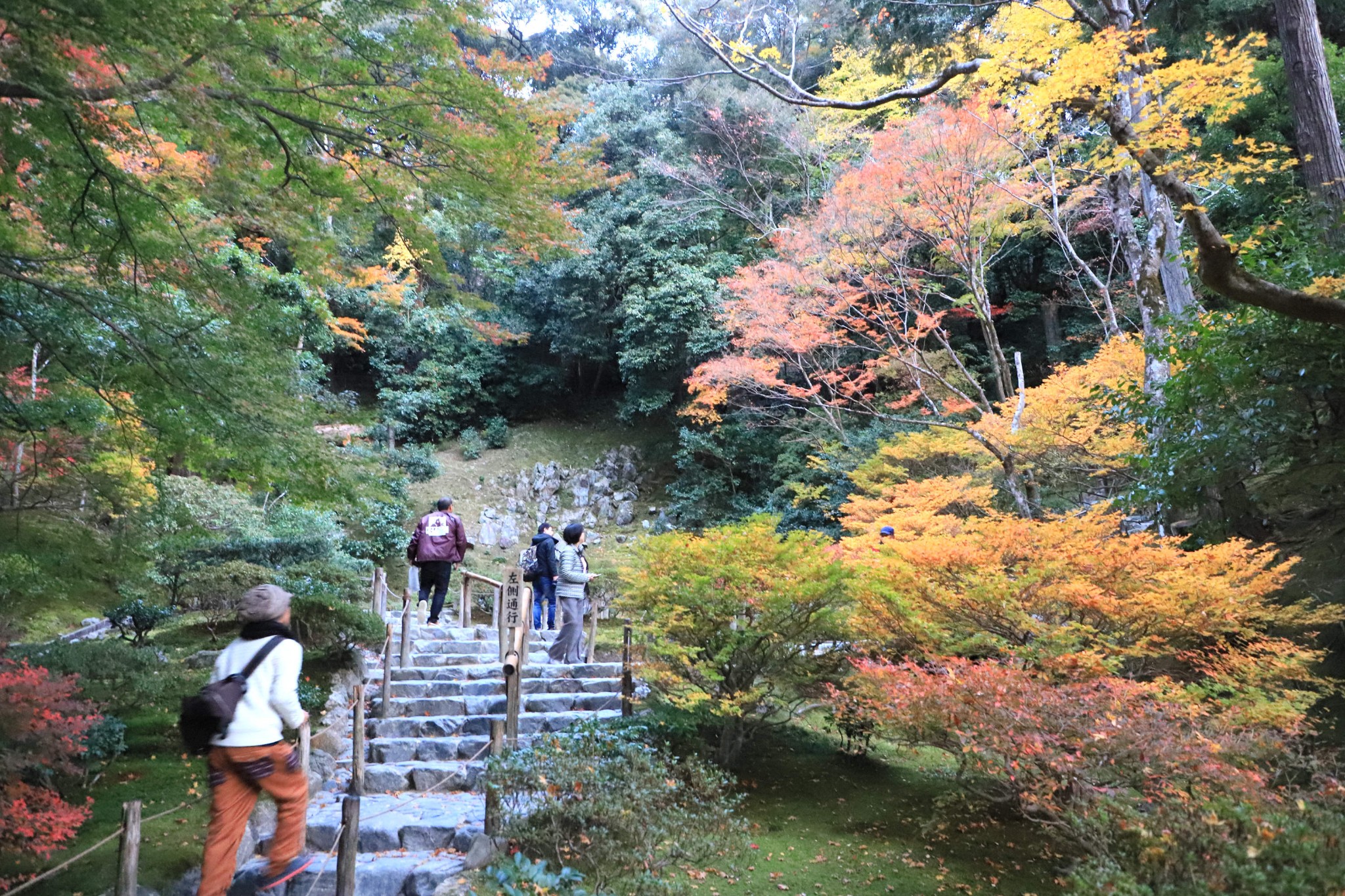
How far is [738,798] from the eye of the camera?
4770 mm

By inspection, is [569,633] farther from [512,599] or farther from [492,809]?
[492,809]

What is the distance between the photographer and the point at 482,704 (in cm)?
669

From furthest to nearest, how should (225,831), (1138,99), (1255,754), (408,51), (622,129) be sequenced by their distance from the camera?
(622,129) → (1138,99) → (408,51) → (1255,754) → (225,831)

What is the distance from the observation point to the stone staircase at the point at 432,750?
4.27m

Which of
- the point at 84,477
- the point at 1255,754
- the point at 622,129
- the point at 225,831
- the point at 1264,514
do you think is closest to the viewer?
the point at 225,831

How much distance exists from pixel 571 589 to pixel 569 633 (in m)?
0.53

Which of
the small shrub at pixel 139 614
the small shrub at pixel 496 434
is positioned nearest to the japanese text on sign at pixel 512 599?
the small shrub at pixel 139 614

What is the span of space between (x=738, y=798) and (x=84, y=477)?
5205mm

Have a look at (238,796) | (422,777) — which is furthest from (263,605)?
(422,777)

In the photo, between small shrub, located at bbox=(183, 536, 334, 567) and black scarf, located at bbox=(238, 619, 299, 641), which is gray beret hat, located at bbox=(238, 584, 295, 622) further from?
small shrub, located at bbox=(183, 536, 334, 567)

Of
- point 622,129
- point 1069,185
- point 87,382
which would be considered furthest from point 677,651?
point 622,129

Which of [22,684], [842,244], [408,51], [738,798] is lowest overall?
[738,798]

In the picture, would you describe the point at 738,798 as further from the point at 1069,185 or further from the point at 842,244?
the point at 1069,185

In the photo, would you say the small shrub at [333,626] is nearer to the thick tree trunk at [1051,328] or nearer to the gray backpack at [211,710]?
the gray backpack at [211,710]
